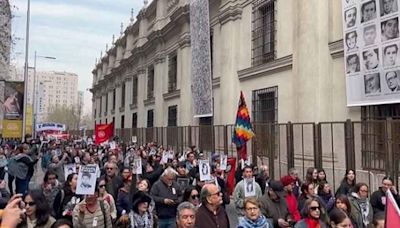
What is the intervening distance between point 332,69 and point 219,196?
9050mm

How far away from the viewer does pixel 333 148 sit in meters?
12.5

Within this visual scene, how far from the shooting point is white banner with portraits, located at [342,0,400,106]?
11281 mm

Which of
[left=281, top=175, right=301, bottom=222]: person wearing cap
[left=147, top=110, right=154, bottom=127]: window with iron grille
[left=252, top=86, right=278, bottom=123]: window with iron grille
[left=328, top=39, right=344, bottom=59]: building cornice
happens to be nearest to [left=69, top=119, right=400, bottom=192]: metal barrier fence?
[left=252, top=86, right=278, bottom=123]: window with iron grille

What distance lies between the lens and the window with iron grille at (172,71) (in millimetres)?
29316

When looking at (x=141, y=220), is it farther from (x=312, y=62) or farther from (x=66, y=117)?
(x=66, y=117)

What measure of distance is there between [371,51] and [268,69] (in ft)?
18.4

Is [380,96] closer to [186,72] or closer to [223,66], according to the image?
[223,66]

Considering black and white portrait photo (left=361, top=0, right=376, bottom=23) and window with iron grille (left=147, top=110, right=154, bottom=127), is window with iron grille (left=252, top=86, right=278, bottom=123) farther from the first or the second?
window with iron grille (left=147, top=110, right=154, bottom=127)

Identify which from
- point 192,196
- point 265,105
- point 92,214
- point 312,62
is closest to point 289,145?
point 312,62

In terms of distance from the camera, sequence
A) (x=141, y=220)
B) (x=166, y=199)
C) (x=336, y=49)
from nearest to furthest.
→ 1. (x=141, y=220)
2. (x=166, y=199)
3. (x=336, y=49)

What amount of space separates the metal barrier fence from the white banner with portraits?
2.74ft

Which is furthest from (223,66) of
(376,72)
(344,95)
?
(376,72)

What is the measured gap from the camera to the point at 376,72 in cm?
1177

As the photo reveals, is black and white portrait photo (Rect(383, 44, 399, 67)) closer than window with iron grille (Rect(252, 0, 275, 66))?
Yes
